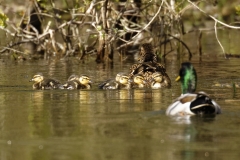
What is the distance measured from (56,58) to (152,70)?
5.17m

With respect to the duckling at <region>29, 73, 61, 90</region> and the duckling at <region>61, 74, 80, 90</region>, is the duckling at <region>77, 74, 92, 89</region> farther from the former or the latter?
the duckling at <region>29, 73, 61, 90</region>

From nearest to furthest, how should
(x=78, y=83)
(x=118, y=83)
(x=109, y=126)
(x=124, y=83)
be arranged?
(x=109, y=126) → (x=78, y=83) → (x=118, y=83) → (x=124, y=83)

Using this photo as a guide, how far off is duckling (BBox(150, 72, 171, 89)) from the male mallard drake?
375 mm

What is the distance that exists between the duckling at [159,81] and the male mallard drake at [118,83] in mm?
375

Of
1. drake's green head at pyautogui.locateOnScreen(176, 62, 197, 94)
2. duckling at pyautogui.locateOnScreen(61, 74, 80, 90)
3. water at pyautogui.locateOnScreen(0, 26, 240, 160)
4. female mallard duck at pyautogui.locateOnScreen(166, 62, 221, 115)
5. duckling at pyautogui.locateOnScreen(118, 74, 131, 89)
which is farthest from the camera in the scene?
duckling at pyautogui.locateOnScreen(118, 74, 131, 89)

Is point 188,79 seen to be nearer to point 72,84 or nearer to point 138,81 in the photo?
point 138,81

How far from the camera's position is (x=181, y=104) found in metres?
9.09

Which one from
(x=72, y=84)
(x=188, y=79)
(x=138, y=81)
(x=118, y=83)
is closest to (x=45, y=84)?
(x=72, y=84)

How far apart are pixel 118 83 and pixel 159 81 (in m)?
0.61

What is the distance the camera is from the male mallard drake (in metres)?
12.3

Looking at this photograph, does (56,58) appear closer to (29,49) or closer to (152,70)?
(29,49)

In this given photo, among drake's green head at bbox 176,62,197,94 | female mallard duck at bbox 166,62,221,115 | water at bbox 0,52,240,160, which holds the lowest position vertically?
water at bbox 0,52,240,160

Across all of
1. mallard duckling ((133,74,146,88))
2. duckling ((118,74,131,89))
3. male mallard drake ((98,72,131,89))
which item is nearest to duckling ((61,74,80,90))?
male mallard drake ((98,72,131,89))

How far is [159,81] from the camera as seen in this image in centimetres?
1230
